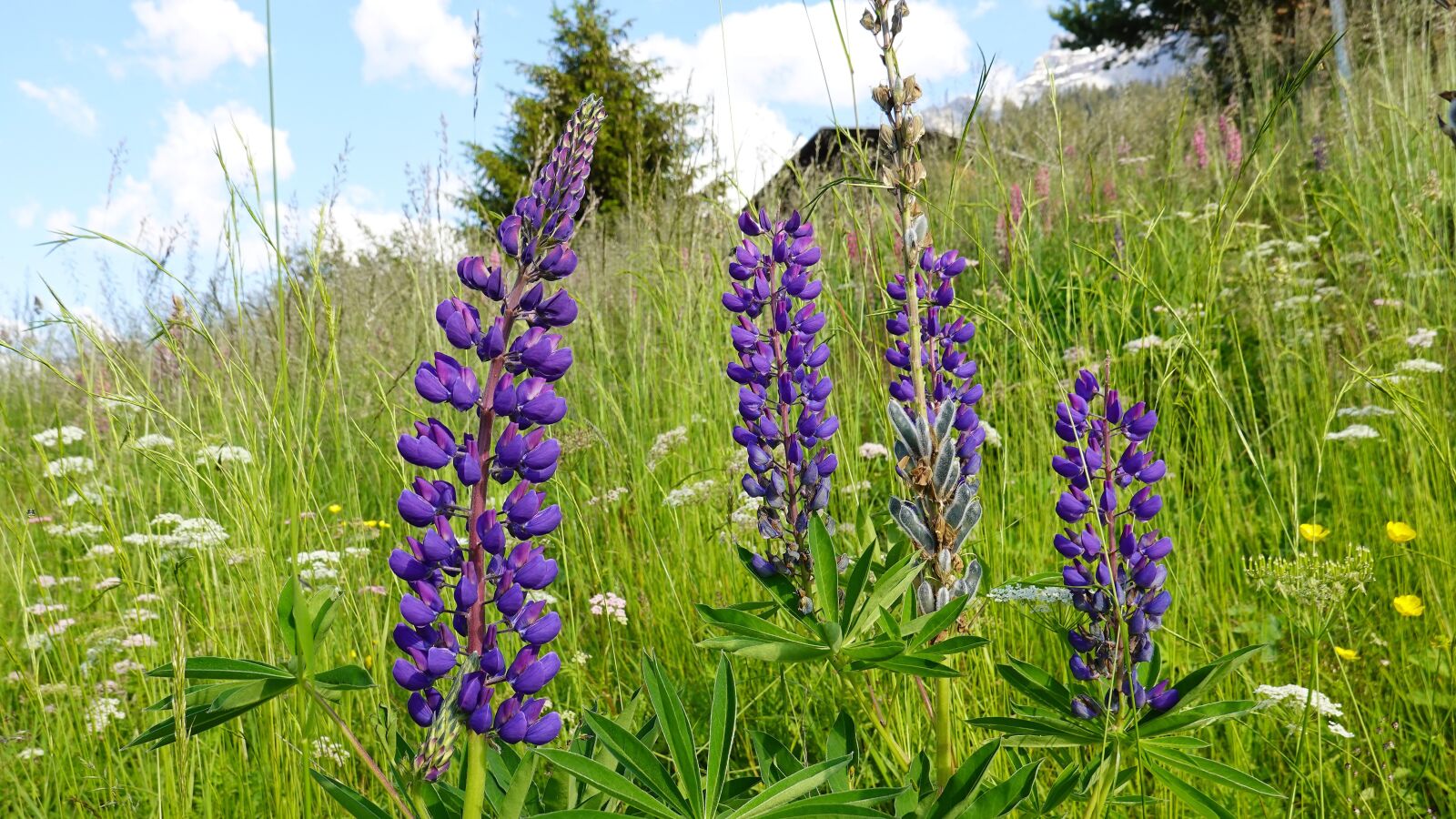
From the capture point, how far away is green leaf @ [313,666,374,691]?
1.09m

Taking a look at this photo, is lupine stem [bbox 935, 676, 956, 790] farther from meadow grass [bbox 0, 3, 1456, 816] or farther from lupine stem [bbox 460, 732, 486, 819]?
lupine stem [bbox 460, 732, 486, 819]

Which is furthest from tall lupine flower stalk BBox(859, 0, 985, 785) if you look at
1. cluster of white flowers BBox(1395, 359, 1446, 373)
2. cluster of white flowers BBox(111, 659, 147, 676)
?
cluster of white flowers BBox(1395, 359, 1446, 373)

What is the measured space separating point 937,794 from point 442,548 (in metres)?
0.78

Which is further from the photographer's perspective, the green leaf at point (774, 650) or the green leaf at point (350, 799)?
the green leaf at point (774, 650)

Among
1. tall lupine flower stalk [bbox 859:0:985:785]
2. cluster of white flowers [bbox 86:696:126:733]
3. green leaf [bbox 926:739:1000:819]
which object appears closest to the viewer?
green leaf [bbox 926:739:1000:819]

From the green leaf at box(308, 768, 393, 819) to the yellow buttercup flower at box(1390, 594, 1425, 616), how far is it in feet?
8.12

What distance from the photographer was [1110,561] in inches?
57.7

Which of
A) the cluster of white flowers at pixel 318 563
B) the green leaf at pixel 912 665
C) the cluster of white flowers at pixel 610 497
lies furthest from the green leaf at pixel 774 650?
the cluster of white flowers at pixel 610 497

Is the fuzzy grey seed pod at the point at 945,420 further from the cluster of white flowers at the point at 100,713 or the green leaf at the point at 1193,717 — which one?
the cluster of white flowers at the point at 100,713

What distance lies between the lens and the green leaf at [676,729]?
1.06m

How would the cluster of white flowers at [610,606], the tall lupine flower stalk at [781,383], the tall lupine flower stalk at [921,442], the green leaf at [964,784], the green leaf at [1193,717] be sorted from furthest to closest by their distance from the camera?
the cluster of white flowers at [610,606] < the tall lupine flower stalk at [781,383] < the tall lupine flower stalk at [921,442] < the green leaf at [1193,717] < the green leaf at [964,784]

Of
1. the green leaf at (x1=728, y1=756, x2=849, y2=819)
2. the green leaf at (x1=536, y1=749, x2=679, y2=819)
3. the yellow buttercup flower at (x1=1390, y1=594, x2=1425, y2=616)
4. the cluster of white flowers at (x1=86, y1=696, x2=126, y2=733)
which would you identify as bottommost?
the yellow buttercup flower at (x1=1390, y1=594, x2=1425, y2=616)

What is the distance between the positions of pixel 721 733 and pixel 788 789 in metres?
0.10

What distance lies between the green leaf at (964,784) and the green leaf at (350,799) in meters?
0.70
